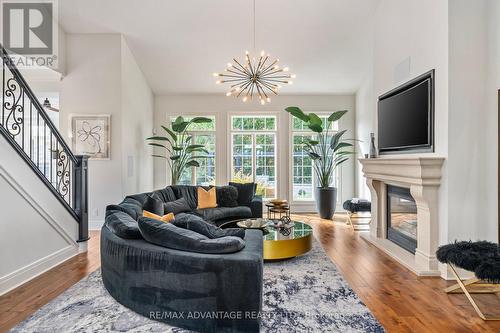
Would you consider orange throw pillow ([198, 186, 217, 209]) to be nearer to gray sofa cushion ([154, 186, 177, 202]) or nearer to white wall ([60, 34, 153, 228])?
gray sofa cushion ([154, 186, 177, 202])

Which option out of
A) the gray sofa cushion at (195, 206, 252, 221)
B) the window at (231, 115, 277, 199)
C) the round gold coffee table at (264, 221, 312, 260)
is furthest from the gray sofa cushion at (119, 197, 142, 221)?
the window at (231, 115, 277, 199)

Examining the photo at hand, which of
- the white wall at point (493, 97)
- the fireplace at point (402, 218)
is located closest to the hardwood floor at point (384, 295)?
the fireplace at point (402, 218)

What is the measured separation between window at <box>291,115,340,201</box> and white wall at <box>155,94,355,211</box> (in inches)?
6.8

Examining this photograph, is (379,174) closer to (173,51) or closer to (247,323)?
(247,323)

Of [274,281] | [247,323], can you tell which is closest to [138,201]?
[274,281]

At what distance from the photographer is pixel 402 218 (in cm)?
437

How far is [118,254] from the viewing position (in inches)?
98.0

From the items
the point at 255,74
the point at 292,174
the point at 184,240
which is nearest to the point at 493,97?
the point at 255,74

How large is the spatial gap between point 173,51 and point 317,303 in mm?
5342

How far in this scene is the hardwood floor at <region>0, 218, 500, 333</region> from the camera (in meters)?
2.39

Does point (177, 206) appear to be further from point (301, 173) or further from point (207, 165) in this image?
point (301, 173)

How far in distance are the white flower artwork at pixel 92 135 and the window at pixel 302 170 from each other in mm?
4397

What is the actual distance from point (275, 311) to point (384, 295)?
115cm

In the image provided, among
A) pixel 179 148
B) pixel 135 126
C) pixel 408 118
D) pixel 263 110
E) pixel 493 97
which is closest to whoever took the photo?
pixel 493 97
